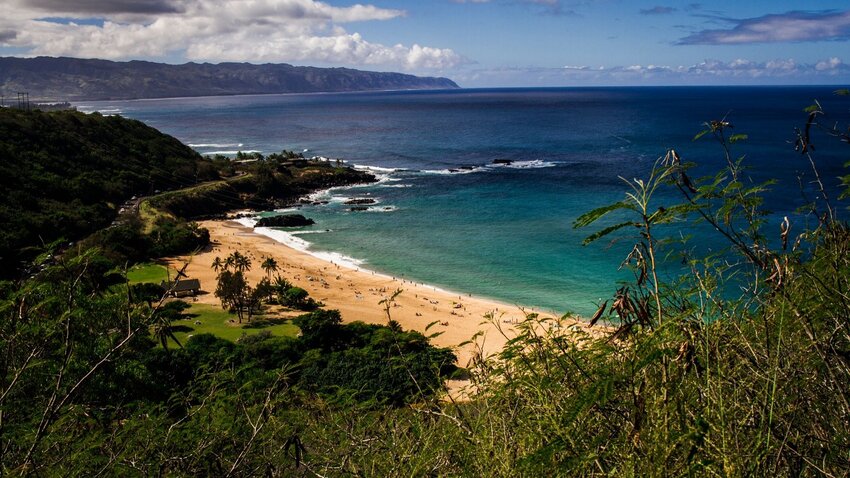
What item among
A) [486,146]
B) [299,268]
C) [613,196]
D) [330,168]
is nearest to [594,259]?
[613,196]

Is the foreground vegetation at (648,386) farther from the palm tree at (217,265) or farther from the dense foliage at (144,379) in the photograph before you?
the palm tree at (217,265)

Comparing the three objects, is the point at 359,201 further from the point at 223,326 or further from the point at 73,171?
the point at 223,326

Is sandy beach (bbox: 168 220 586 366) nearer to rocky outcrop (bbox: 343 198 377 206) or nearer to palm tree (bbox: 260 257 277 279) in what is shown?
palm tree (bbox: 260 257 277 279)

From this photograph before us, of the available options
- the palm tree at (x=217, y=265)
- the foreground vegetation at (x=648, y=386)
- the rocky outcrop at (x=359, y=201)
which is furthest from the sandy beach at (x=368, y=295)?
the foreground vegetation at (x=648, y=386)

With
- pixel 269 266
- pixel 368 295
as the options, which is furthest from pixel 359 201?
pixel 368 295

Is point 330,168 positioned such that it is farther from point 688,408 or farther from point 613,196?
point 688,408

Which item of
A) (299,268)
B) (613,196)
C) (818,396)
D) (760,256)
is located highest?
(760,256)
